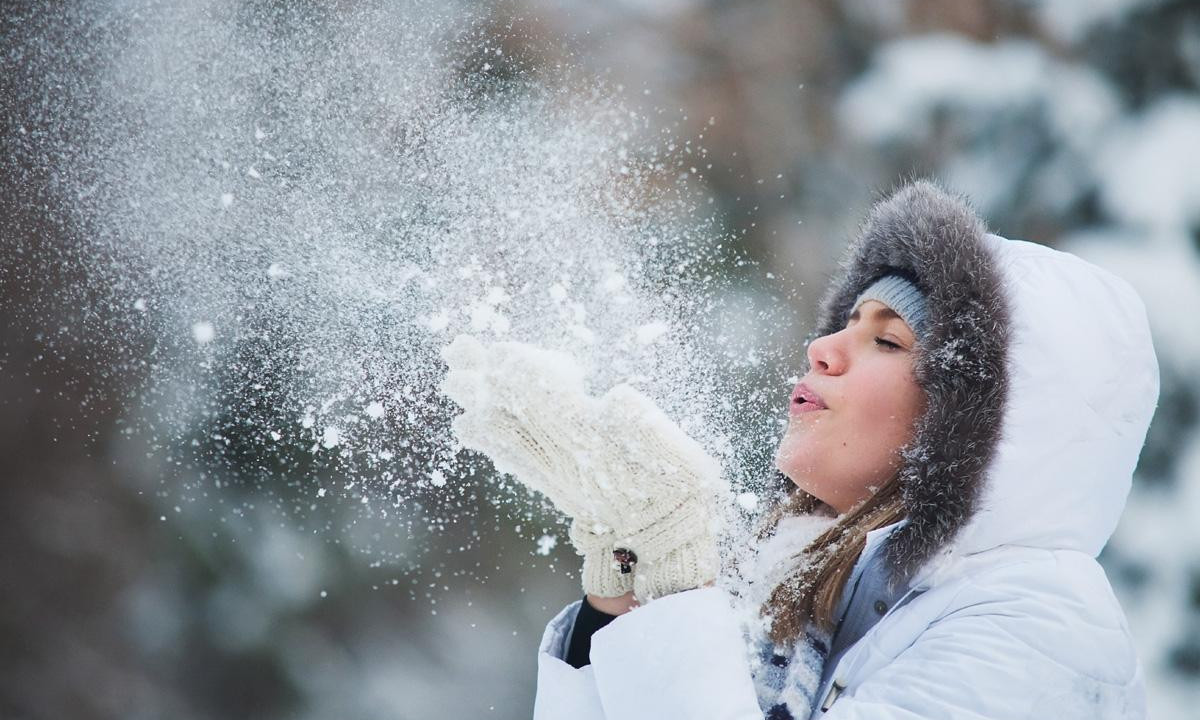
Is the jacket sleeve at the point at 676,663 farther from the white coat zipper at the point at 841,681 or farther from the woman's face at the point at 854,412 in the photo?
the woman's face at the point at 854,412

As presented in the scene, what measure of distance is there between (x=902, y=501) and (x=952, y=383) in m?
0.15

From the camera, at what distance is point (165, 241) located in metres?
2.19

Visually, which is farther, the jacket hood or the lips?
the lips

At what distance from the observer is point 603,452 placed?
993 mm

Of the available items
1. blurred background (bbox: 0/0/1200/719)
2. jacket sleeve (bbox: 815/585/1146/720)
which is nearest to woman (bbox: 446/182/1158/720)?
jacket sleeve (bbox: 815/585/1146/720)

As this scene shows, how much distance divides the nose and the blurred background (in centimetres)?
133

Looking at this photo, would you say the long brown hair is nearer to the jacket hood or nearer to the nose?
the jacket hood

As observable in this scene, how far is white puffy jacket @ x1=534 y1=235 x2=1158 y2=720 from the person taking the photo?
0.81m

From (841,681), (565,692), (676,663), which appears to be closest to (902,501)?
(841,681)

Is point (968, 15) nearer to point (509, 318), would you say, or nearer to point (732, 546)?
point (509, 318)

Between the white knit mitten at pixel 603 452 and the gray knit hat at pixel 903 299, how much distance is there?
0.32m

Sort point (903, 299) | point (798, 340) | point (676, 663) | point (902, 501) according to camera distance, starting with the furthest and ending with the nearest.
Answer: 1. point (798, 340)
2. point (903, 299)
3. point (902, 501)
4. point (676, 663)

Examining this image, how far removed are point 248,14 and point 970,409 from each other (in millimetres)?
2066

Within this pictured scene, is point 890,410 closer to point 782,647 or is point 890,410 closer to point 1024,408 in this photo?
point 1024,408
